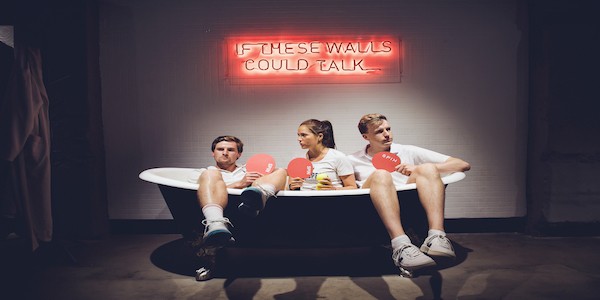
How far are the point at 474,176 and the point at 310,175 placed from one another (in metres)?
1.69

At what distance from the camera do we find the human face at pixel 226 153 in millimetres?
3443

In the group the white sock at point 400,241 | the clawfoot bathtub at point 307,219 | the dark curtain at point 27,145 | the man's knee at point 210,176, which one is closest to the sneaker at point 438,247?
the white sock at point 400,241

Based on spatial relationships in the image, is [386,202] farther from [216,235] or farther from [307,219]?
[216,235]

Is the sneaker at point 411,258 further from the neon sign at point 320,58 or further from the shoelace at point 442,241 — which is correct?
the neon sign at point 320,58

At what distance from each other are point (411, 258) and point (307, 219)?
2.41 ft

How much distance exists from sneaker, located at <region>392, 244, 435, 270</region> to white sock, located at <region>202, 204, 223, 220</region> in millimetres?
1042

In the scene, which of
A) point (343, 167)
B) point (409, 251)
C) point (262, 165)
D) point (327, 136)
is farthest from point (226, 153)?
point (409, 251)

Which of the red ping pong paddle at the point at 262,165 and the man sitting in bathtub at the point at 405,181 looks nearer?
the man sitting in bathtub at the point at 405,181

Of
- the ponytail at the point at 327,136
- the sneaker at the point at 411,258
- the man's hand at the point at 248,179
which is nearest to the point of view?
the sneaker at the point at 411,258

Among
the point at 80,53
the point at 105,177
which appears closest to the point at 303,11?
the point at 80,53

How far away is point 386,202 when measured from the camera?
2.75 meters

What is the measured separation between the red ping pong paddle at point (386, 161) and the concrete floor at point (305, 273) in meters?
0.68

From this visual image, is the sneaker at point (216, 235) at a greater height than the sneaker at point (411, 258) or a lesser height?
greater

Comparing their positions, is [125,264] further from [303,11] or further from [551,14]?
[551,14]
